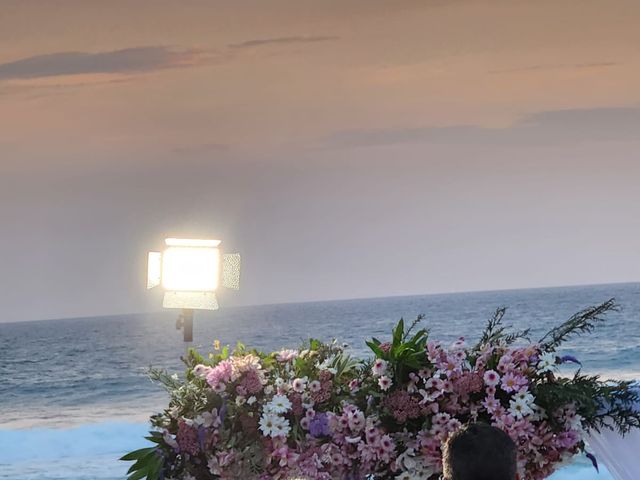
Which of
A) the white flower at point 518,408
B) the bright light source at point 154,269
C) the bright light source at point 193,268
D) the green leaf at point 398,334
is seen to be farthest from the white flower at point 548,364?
the bright light source at point 154,269

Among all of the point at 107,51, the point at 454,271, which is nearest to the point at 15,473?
the point at 107,51

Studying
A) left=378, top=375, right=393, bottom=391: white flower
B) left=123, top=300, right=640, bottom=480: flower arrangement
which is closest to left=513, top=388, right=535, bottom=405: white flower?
left=123, top=300, right=640, bottom=480: flower arrangement

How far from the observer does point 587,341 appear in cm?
2738

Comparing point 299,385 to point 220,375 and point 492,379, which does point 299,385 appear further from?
point 492,379

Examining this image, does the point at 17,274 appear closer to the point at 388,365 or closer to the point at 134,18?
the point at 134,18

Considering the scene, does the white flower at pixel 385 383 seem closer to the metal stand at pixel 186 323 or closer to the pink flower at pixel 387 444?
the pink flower at pixel 387 444

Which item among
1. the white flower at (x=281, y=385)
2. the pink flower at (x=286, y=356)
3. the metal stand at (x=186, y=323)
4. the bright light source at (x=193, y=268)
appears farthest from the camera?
the metal stand at (x=186, y=323)

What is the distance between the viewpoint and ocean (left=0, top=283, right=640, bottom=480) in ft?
70.2

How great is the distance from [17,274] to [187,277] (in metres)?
30.3

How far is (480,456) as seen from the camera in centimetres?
276

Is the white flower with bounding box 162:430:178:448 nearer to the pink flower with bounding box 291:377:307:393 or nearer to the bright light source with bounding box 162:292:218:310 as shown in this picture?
the pink flower with bounding box 291:377:307:393

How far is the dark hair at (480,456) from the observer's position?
2.75 m

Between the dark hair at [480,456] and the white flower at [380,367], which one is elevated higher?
the white flower at [380,367]

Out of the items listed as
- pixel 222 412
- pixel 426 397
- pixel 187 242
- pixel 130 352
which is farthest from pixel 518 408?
pixel 130 352
